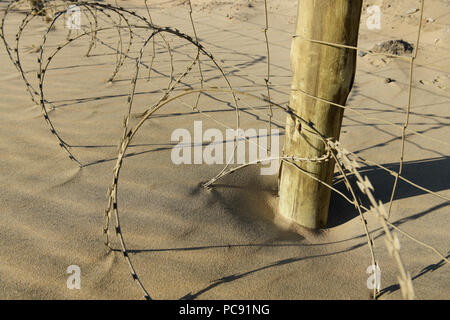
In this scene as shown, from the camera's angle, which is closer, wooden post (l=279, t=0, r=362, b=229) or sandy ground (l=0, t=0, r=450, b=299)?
wooden post (l=279, t=0, r=362, b=229)

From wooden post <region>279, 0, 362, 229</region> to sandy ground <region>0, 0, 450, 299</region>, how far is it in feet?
0.67

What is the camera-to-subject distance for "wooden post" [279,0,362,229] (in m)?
1.44

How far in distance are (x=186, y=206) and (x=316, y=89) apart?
98 cm

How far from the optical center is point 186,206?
2055 millimetres

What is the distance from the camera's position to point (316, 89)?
1.58m

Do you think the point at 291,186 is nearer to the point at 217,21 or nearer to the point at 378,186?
the point at 378,186

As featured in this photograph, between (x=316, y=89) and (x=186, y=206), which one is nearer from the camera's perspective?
(x=316, y=89)

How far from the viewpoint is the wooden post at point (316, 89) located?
144 cm

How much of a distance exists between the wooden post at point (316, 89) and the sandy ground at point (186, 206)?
0.67 feet

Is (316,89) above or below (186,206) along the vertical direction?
above

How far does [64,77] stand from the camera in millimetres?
3955

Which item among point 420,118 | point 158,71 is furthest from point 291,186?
point 158,71
